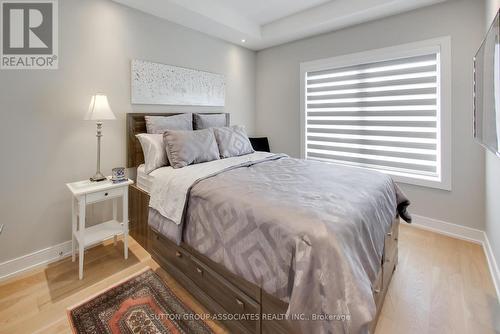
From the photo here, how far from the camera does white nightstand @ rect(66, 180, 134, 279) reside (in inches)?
77.3

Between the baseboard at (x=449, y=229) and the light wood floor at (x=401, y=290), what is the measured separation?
12 cm

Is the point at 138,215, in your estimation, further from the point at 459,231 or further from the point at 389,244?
the point at 459,231

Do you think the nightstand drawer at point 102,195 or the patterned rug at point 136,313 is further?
the nightstand drawer at point 102,195

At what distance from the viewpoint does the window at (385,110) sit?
269 cm

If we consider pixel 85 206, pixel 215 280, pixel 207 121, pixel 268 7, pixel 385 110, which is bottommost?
pixel 215 280

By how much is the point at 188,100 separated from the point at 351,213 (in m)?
2.64

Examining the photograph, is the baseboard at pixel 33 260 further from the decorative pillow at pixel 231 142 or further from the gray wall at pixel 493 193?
the gray wall at pixel 493 193

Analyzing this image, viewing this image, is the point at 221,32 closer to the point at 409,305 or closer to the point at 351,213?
the point at 351,213

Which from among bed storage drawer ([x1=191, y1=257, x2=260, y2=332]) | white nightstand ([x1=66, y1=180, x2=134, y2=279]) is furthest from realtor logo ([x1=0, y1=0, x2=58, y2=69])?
bed storage drawer ([x1=191, y1=257, x2=260, y2=332])

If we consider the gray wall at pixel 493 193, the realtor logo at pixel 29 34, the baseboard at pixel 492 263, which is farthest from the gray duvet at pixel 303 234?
the realtor logo at pixel 29 34

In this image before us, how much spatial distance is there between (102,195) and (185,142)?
0.85 metres

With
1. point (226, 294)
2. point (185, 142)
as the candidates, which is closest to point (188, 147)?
point (185, 142)

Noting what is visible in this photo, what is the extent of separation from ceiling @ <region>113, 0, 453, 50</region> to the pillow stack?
117cm

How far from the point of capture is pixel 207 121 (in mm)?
3195
